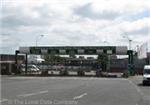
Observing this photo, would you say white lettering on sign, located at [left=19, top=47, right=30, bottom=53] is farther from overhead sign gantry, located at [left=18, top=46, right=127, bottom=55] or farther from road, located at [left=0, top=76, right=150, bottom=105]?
road, located at [left=0, top=76, right=150, bottom=105]

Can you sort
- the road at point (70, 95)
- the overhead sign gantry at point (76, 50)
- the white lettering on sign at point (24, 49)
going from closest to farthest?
the road at point (70, 95), the overhead sign gantry at point (76, 50), the white lettering on sign at point (24, 49)

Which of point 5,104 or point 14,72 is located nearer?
point 5,104

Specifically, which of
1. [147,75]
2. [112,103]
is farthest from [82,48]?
[112,103]

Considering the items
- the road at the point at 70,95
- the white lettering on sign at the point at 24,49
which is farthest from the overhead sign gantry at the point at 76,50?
the road at the point at 70,95

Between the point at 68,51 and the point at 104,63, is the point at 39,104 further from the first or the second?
the point at 104,63

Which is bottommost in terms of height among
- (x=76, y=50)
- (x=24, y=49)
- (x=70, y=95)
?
(x=70, y=95)

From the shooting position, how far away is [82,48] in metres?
86.1

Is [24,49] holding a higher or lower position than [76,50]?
higher

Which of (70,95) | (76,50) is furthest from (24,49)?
(70,95)

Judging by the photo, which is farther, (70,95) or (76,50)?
(76,50)

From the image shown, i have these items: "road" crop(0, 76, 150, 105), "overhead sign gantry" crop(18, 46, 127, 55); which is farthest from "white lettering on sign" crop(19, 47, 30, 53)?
"road" crop(0, 76, 150, 105)

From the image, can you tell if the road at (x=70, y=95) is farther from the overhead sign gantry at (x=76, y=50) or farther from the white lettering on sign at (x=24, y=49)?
the white lettering on sign at (x=24, y=49)

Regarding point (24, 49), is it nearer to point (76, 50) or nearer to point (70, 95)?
point (76, 50)

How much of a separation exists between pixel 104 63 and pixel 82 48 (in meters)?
31.9
